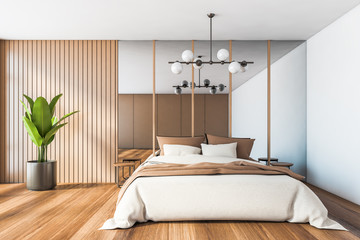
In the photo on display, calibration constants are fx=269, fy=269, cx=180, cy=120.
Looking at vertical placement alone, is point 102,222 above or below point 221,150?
below

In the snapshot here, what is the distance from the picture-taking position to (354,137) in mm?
3531

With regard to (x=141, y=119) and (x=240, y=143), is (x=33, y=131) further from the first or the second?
(x=141, y=119)

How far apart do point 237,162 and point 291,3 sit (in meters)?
2.13

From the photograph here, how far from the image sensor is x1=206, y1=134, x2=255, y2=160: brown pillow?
14.0 feet

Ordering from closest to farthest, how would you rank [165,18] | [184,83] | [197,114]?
1. [165,18]
2. [184,83]
3. [197,114]

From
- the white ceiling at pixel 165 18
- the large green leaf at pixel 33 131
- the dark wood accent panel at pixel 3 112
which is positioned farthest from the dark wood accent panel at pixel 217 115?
the dark wood accent panel at pixel 3 112

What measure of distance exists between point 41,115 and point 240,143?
317 centimetres

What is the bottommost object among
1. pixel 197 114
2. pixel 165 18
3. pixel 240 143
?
pixel 240 143

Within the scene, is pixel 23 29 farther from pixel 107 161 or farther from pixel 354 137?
pixel 354 137

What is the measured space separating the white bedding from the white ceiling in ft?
7.41

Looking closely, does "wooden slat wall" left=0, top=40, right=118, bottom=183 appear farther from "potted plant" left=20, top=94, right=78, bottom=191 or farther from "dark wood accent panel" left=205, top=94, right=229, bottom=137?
"dark wood accent panel" left=205, top=94, right=229, bottom=137

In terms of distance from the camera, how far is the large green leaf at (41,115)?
4195mm

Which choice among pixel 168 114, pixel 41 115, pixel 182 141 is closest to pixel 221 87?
pixel 182 141

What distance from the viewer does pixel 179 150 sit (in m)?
4.16
